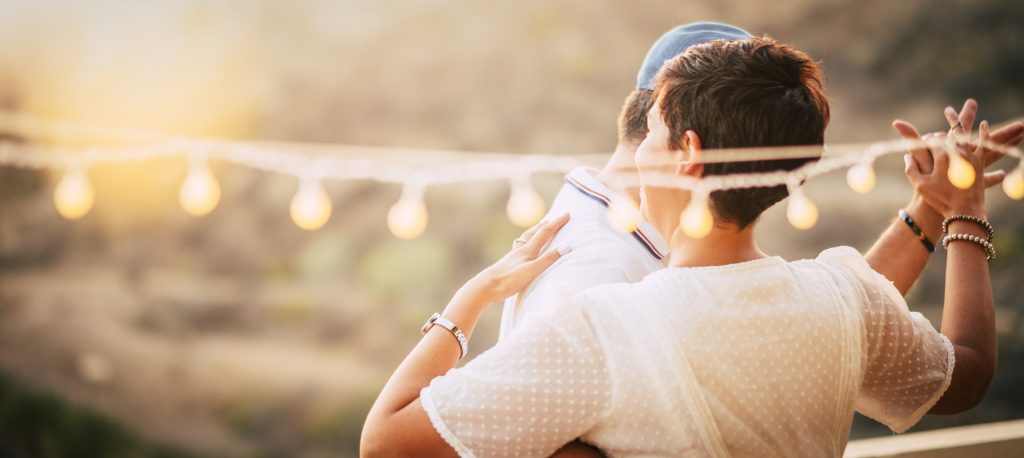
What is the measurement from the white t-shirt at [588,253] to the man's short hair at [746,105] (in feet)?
0.66

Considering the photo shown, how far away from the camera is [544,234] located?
1.21 meters

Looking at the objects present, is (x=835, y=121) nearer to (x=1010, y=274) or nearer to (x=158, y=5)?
(x=1010, y=274)

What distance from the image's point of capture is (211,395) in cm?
633

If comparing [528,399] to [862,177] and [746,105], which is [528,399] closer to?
[746,105]

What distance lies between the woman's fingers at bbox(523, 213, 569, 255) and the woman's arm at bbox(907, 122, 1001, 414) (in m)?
0.58

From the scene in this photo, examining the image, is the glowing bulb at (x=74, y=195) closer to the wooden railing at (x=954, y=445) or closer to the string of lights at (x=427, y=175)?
the string of lights at (x=427, y=175)

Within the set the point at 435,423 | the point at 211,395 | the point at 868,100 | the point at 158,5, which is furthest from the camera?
the point at 211,395

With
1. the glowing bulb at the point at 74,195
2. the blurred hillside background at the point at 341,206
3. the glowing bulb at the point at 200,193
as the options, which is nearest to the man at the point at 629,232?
the glowing bulb at the point at 200,193

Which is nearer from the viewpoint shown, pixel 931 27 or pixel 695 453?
pixel 695 453

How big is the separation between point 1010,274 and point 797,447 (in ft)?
19.8

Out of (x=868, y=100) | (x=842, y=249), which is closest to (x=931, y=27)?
(x=868, y=100)

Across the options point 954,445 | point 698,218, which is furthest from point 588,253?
point 954,445

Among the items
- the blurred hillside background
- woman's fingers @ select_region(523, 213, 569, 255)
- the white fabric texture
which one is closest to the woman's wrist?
the white fabric texture

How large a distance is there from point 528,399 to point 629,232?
1.41 ft
